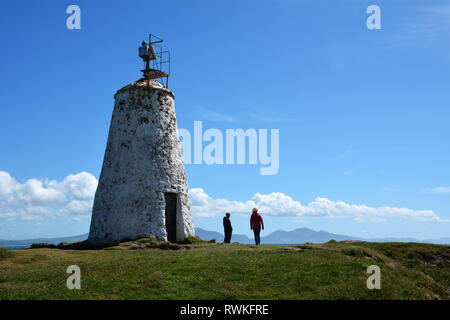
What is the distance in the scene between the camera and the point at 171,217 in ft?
91.8

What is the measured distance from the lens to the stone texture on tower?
2656 centimetres

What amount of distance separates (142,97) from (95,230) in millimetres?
10374

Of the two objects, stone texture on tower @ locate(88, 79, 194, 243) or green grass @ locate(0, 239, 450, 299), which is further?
stone texture on tower @ locate(88, 79, 194, 243)

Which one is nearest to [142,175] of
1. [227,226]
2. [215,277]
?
[227,226]

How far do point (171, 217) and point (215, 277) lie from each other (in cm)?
1411

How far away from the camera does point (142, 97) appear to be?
28.8 metres

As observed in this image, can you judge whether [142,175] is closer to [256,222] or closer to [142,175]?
[142,175]

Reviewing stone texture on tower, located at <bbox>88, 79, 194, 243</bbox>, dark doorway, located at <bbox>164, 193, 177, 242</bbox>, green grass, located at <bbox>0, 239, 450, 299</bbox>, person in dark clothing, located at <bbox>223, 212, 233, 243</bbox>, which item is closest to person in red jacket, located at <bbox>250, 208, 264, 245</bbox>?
person in dark clothing, located at <bbox>223, 212, 233, 243</bbox>

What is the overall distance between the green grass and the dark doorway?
7540 mm

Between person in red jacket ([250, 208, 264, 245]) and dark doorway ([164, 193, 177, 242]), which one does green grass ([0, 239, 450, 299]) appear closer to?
person in red jacket ([250, 208, 264, 245])

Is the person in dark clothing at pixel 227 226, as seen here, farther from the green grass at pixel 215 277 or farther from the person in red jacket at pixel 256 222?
the green grass at pixel 215 277

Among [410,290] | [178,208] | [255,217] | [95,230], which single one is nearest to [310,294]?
[410,290]

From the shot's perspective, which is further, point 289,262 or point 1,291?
point 289,262
